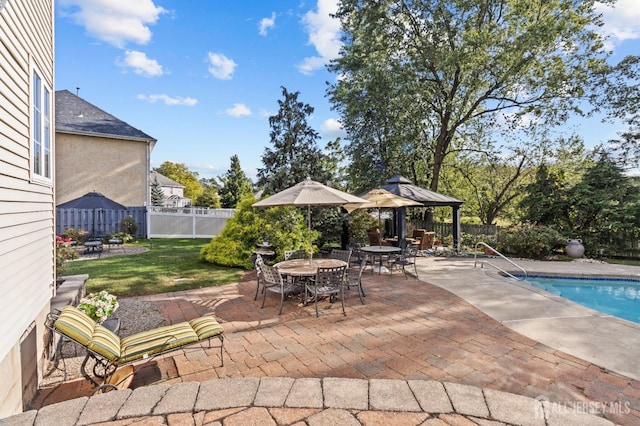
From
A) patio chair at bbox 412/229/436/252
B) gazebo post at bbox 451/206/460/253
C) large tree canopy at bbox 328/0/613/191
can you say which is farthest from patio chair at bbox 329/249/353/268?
large tree canopy at bbox 328/0/613/191

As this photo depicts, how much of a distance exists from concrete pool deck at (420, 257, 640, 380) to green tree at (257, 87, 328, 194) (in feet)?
18.0

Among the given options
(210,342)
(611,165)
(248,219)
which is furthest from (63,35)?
(611,165)

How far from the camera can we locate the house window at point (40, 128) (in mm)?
3723

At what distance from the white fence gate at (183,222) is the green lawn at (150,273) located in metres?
5.81

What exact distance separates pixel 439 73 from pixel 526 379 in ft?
51.2

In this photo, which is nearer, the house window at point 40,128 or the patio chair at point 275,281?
the house window at point 40,128

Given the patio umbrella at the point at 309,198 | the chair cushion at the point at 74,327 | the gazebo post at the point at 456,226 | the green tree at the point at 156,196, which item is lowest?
the chair cushion at the point at 74,327

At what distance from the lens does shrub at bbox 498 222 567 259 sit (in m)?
12.1

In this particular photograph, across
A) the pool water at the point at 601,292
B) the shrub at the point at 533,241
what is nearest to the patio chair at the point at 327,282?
the pool water at the point at 601,292

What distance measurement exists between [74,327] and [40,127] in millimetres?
2830

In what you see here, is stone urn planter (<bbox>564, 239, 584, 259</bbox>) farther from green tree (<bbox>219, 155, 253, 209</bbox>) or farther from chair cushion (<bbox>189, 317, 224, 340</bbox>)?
green tree (<bbox>219, 155, 253, 209</bbox>)

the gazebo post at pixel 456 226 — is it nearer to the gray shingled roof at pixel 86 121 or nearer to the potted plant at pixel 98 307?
the potted plant at pixel 98 307

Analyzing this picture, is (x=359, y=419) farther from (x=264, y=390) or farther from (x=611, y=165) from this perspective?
(x=611, y=165)

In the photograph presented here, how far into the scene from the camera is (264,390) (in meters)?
2.65
